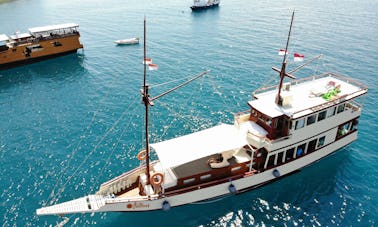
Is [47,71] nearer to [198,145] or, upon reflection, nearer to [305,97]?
[198,145]

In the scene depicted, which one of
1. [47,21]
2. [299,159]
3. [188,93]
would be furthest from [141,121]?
[47,21]

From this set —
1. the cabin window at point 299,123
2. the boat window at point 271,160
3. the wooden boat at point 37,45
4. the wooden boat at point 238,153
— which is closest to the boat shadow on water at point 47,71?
the wooden boat at point 37,45

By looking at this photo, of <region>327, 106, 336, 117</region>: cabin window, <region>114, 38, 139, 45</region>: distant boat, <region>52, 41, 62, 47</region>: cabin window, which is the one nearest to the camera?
<region>327, 106, 336, 117</region>: cabin window

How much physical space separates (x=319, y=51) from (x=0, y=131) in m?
61.5

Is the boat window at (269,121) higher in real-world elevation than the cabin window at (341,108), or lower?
lower

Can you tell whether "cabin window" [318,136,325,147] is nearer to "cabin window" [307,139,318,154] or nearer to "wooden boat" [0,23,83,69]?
"cabin window" [307,139,318,154]

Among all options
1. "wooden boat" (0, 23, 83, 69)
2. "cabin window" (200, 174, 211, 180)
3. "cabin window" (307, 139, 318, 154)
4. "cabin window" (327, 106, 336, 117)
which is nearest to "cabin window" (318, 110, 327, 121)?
"cabin window" (327, 106, 336, 117)

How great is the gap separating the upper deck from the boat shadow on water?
40250 mm

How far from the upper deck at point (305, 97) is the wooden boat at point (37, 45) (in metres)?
52.1

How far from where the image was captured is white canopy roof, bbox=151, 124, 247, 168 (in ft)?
90.3

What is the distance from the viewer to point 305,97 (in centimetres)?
3381

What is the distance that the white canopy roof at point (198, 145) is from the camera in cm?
2753

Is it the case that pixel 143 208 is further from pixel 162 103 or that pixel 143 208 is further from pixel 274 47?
pixel 274 47

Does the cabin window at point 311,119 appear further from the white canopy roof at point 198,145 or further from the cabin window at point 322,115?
the white canopy roof at point 198,145
